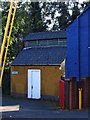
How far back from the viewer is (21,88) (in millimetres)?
32375

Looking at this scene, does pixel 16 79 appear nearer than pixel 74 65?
No

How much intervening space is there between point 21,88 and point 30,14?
22230 mm

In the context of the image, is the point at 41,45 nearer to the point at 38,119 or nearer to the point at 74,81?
the point at 74,81

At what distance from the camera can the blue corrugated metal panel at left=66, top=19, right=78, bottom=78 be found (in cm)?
2452

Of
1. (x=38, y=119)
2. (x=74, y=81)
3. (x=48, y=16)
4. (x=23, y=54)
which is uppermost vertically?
(x=48, y=16)

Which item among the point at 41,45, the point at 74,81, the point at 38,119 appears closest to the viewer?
the point at 38,119

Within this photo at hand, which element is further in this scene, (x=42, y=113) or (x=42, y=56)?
(x=42, y=56)

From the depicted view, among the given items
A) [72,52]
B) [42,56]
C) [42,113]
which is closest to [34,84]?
[42,56]

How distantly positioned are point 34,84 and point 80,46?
8.27 metres

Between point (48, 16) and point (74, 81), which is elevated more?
point (48, 16)

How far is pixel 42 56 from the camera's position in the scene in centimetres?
3250

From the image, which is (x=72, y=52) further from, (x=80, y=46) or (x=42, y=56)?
(x=42, y=56)

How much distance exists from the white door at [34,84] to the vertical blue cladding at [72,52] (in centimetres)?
486

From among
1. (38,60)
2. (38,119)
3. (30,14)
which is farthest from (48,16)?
(38,119)
